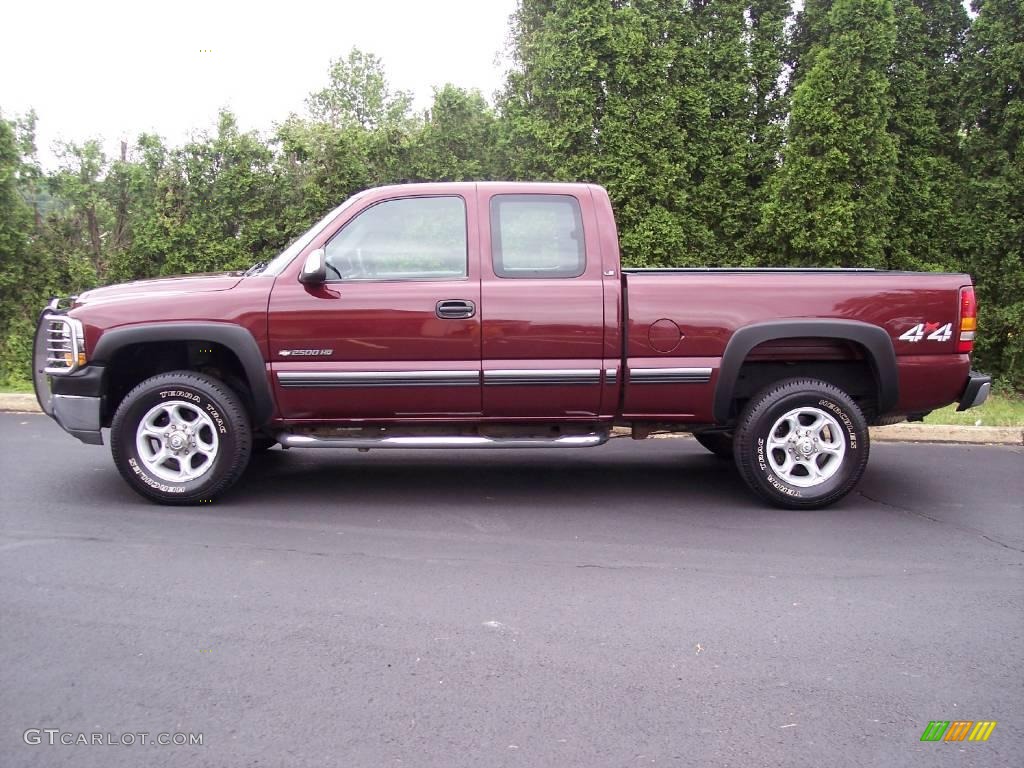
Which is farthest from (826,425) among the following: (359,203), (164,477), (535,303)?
(164,477)

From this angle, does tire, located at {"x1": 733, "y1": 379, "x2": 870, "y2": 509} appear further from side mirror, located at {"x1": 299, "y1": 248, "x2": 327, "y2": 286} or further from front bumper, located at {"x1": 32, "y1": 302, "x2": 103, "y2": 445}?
front bumper, located at {"x1": 32, "y1": 302, "x2": 103, "y2": 445}

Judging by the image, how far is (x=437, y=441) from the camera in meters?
5.25

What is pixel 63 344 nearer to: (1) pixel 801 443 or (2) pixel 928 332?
(1) pixel 801 443

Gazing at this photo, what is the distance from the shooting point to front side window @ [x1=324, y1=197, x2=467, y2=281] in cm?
526

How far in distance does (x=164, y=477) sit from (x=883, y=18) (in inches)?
336

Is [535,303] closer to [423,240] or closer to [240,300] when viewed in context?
[423,240]

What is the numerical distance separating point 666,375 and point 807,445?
101 centimetres

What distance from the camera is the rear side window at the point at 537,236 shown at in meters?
5.26

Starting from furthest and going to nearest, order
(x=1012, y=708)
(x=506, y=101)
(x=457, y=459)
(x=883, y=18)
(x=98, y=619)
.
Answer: (x=506, y=101)
(x=883, y=18)
(x=457, y=459)
(x=98, y=619)
(x=1012, y=708)

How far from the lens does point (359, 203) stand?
5.36 metres

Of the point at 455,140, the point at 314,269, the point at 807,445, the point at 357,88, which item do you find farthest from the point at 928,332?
the point at 357,88

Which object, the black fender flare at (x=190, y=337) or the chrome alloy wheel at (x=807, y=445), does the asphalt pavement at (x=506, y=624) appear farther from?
the black fender flare at (x=190, y=337)

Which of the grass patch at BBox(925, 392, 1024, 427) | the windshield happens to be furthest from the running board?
the grass patch at BBox(925, 392, 1024, 427)

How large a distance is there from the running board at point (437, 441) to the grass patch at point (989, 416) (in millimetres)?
4352
